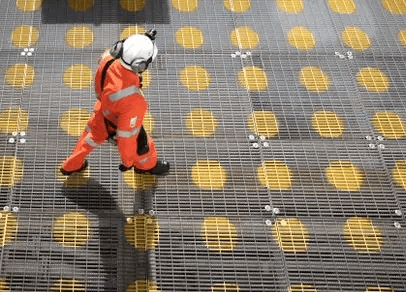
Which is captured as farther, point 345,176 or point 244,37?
point 244,37

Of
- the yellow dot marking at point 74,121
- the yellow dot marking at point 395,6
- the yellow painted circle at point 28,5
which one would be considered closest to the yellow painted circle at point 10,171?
the yellow dot marking at point 74,121

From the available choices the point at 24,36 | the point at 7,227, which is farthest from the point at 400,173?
the point at 24,36

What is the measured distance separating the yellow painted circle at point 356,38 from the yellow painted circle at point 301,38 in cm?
42

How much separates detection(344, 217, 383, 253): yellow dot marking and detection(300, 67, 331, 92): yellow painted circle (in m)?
1.62

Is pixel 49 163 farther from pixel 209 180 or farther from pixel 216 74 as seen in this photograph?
pixel 216 74

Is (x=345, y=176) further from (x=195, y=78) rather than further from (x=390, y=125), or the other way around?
(x=195, y=78)

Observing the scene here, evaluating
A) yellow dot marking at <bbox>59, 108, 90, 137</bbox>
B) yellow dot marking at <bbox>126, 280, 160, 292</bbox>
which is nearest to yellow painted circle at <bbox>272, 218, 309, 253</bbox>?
yellow dot marking at <bbox>126, 280, 160, 292</bbox>

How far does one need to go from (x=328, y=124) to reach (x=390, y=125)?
693 millimetres

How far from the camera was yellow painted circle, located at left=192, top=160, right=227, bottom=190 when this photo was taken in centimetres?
432

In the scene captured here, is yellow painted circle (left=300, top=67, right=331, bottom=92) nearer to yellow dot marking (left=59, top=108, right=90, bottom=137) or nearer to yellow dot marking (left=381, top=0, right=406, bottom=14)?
yellow dot marking (left=381, top=0, right=406, bottom=14)

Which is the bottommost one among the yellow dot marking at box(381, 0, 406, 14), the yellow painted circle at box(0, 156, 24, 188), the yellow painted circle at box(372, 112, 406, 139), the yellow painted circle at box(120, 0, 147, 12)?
the yellow painted circle at box(0, 156, 24, 188)

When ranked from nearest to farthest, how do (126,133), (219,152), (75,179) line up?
1. (126,133)
2. (75,179)
3. (219,152)

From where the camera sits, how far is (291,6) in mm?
5703

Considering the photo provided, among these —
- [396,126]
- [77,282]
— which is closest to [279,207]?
[396,126]
